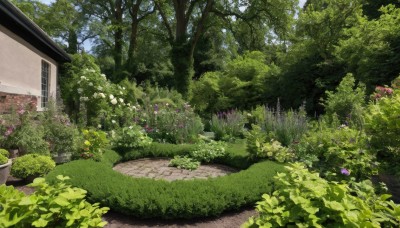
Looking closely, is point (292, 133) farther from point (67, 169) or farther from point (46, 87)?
point (46, 87)

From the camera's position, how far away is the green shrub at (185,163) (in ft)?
20.8

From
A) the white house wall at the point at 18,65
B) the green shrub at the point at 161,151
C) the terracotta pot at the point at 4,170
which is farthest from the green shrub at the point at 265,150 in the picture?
the white house wall at the point at 18,65

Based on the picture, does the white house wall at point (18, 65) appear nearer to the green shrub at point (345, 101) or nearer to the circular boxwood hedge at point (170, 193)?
the circular boxwood hedge at point (170, 193)

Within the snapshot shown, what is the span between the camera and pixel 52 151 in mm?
6410

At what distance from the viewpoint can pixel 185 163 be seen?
650 centimetres

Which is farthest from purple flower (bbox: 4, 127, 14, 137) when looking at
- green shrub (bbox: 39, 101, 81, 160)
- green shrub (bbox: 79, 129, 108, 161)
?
green shrub (bbox: 79, 129, 108, 161)

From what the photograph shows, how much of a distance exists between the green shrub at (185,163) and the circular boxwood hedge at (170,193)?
5.79ft

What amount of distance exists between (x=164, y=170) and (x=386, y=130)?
4.07m

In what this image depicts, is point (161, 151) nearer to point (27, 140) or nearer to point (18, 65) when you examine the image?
point (27, 140)

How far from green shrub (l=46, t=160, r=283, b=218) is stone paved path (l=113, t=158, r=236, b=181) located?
118 cm

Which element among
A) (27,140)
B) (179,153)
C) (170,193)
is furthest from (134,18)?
(170,193)

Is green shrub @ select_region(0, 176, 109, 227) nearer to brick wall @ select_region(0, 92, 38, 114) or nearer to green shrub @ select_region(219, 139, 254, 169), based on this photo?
green shrub @ select_region(219, 139, 254, 169)

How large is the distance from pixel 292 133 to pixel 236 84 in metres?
7.17

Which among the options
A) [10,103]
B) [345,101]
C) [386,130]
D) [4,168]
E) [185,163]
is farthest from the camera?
[345,101]
